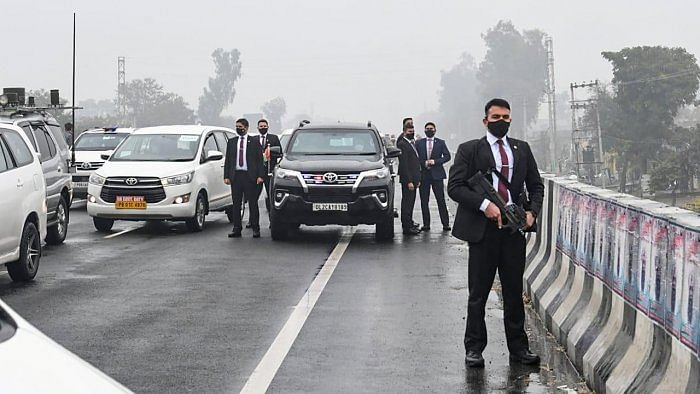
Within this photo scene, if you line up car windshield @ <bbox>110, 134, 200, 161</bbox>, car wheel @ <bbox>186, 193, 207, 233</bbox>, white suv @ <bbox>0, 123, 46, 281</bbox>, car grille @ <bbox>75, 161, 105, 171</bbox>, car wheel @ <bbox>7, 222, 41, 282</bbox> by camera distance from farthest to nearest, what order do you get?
1. car grille @ <bbox>75, 161, 105, 171</bbox>
2. car windshield @ <bbox>110, 134, 200, 161</bbox>
3. car wheel @ <bbox>186, 193, 207, 233</bbox>
4. car wheel @ <bbox>7, 222, 41, 282</bbox>
5. white suv @ <bbox>0, 123, 46, 281</bbox>

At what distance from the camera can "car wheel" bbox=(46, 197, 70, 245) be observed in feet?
58.4

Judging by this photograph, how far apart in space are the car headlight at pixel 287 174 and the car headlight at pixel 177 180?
201 cm

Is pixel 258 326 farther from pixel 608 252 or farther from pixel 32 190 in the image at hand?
pixel 32 190

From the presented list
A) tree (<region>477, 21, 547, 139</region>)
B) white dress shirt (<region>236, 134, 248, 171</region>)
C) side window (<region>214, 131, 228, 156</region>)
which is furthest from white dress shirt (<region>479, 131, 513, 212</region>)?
tree (<region>477, 21, 547, 139</region>)

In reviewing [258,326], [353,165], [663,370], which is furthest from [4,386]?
[353,165]

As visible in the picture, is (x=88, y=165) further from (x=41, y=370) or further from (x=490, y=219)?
(x=41, y=370)

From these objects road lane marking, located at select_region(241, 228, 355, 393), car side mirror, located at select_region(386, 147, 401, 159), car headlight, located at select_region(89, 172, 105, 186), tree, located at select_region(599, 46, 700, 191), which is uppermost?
tree, located at select_region(599, 46, 700, 191)

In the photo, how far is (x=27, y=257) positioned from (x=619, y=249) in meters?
7.38

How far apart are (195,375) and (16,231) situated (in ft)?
17.3

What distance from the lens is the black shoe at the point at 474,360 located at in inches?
335

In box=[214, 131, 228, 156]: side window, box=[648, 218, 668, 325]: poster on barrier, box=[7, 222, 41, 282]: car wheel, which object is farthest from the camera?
box=[214, 131, 228, 156]: side window

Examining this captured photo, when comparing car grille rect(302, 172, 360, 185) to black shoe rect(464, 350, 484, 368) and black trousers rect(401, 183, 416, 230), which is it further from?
black shoe rect(464, 350, 484, 368)

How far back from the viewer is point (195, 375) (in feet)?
26.9

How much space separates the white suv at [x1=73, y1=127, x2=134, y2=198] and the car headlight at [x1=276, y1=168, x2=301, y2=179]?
8.87m
